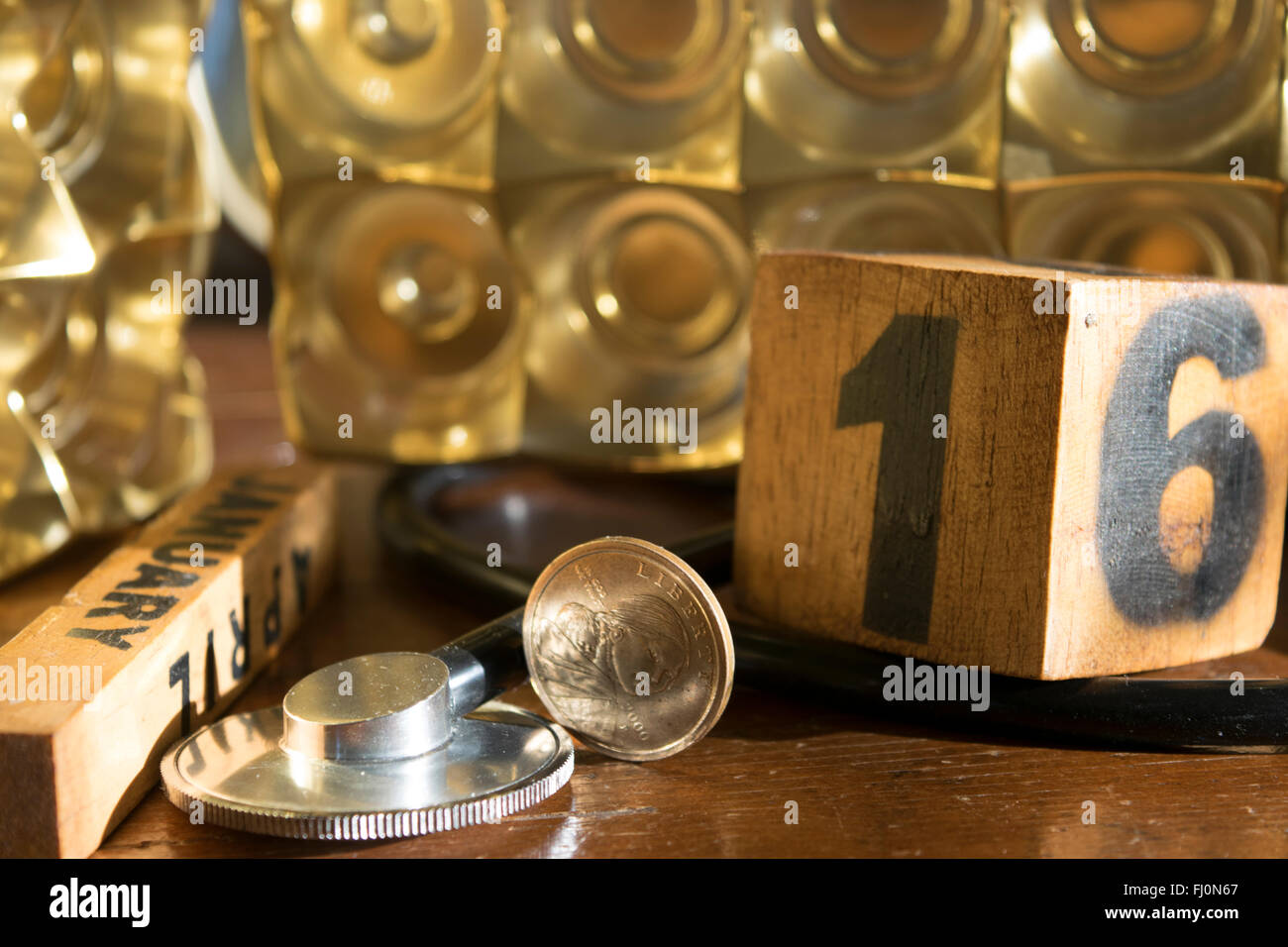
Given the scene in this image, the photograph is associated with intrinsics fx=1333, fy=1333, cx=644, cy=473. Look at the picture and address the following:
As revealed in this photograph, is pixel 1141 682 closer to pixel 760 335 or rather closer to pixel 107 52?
pixel 760 335

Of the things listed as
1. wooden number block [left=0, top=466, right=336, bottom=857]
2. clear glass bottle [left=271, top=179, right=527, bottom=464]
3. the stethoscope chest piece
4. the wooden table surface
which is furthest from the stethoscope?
clear glass bottle [left=271, top=179, right=527, bottom=464]

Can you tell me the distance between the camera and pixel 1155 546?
29.0 inches

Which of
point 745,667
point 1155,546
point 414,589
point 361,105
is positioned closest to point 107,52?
point 361,105

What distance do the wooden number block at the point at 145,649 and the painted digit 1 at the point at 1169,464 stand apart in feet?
1.61

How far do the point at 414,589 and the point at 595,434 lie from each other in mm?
221

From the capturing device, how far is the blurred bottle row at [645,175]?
101 cm

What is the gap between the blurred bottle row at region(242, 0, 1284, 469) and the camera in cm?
101

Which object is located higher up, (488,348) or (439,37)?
(439,37)

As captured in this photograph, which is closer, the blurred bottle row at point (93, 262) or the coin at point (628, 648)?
the coin at point (628, 648)

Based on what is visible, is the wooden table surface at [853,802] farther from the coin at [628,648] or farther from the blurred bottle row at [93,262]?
the blurred bottle row at [93,262]

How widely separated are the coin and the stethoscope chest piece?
0.03 metres

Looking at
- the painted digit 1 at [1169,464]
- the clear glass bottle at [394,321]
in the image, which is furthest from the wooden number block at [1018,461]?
the clear glass bottle at [394,321]

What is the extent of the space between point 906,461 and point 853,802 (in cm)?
20

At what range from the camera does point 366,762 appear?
63cm
